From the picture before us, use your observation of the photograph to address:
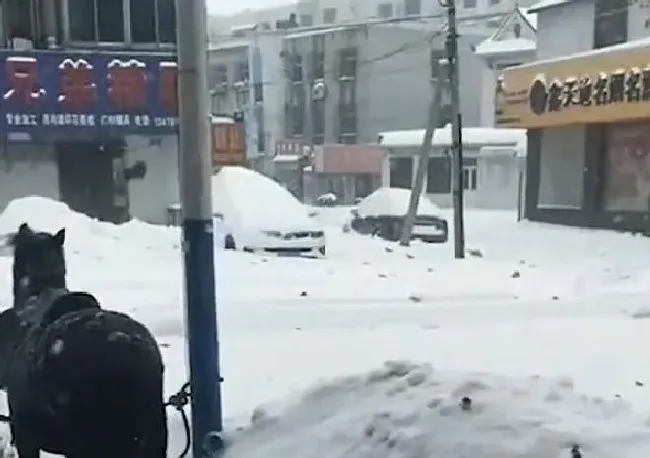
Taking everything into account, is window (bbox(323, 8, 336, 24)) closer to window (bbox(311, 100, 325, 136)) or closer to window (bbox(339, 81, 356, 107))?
window (bbox(311, 100, 325, 136))

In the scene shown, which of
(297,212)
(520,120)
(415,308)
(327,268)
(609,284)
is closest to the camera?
(415,308)

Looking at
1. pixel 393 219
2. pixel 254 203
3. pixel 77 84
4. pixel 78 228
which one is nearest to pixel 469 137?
pixel 393 219

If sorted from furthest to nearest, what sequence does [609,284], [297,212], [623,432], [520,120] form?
[520,120]
[297,212]
[609,284]
[623,432]

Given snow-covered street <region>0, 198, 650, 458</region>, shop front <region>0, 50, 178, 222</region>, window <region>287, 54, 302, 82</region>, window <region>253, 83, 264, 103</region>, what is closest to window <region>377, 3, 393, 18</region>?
window <region>287, 54, 302, 82</region>

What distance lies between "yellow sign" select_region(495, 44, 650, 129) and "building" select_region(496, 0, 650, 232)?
24 millimetres

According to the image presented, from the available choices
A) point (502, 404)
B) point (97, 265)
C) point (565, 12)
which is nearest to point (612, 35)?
point (565, 12)

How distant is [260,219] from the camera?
19.1 m

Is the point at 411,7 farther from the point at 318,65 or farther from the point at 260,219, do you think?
the point at 260,219

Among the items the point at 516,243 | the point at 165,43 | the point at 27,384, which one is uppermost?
the point at 165,43

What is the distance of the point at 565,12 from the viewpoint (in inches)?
1093

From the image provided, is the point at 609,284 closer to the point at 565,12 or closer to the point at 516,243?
the point at 516,243

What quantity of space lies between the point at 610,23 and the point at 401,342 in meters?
19.8

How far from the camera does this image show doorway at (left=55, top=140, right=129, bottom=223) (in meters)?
23.5

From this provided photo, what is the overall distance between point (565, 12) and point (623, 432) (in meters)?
24.9
